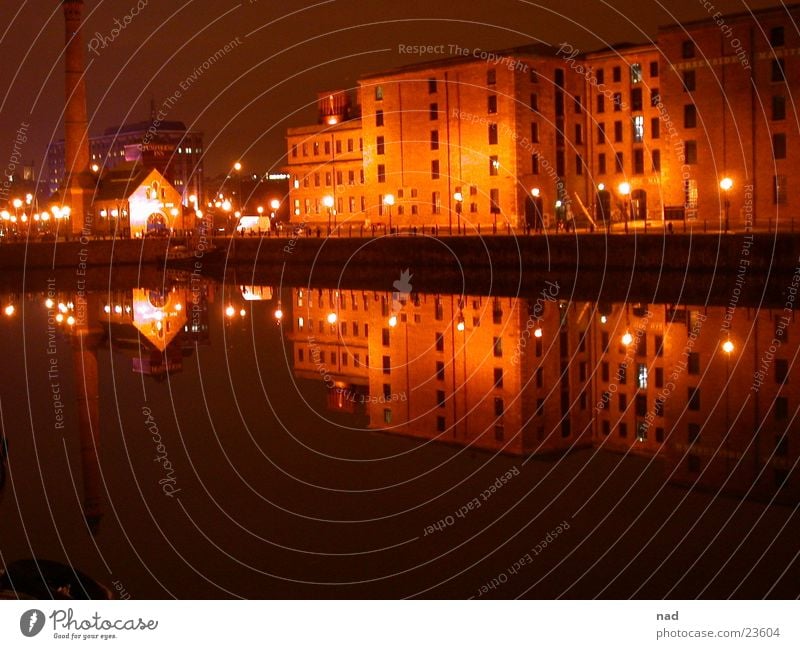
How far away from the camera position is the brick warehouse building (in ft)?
119

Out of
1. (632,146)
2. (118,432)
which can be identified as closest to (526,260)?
(632,146)

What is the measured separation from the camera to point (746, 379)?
53.4 ft

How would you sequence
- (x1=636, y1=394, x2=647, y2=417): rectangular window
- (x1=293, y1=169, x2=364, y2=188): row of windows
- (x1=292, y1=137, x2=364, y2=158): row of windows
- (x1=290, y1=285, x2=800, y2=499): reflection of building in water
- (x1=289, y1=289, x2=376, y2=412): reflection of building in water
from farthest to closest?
(x1=292, y1=137, x2=364, y2=158): row of windows
(x1=293, y1=169, x2=364, y2=188): row of windows
(x1=289, y1=289, x2=376, y2=412): reflection of building in water
(x1=636, y1=394, x2=647, y2=417): rectangular window
(x1=290, y1=285, x2=800, y2=499): reflection of building in water

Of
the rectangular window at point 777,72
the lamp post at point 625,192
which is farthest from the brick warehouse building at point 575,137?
the lamp post at point 625,192

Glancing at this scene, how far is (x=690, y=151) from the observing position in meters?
38.3

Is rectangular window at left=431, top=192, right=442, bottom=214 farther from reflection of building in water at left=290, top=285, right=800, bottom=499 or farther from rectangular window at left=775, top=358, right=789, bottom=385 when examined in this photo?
rectangular window at left=775, top=358, right=789, bottom=385

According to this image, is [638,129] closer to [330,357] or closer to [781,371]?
[330,357]

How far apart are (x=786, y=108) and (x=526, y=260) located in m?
9.01

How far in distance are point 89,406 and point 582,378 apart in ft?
22.8

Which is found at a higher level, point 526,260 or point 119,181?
point 119,181

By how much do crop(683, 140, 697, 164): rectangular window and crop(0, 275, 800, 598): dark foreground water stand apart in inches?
596

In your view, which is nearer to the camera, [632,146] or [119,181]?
[632,146]

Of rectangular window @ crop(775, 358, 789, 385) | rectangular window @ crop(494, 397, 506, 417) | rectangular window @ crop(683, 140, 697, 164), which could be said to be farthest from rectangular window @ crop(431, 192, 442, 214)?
rectangular window @ crop(494, 397, 506, 417)
